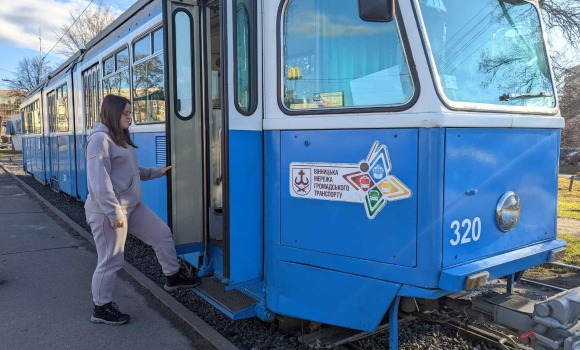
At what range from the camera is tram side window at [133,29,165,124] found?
4684mm

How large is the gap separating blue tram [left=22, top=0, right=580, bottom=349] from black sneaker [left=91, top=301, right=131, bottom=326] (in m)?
0.91

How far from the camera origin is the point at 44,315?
4285 millimetres

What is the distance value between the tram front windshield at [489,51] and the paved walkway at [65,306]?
8.98 ft

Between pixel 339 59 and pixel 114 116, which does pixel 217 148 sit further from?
pixel 339 59

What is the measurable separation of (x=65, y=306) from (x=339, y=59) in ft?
11.6

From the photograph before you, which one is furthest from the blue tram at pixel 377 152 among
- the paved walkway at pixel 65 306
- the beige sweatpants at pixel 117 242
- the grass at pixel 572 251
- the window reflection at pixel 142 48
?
the grass at pixel 572 251

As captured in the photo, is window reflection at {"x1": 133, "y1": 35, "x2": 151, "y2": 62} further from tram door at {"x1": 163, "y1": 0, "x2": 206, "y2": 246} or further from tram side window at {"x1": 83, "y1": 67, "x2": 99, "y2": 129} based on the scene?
tram side window at {"x1": 83, "y1": 67, "x2": 99, "y2": 129}

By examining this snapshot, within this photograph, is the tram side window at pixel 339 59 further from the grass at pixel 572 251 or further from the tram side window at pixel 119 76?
the grass at pixel 572 251

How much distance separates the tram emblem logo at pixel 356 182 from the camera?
108 inches

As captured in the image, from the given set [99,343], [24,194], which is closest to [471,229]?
[99,343]

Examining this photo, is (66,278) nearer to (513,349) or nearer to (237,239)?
(237,239)

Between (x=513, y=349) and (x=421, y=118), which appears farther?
(x=513, y=349)

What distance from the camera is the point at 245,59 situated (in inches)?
134

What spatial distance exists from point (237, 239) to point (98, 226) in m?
1.22
